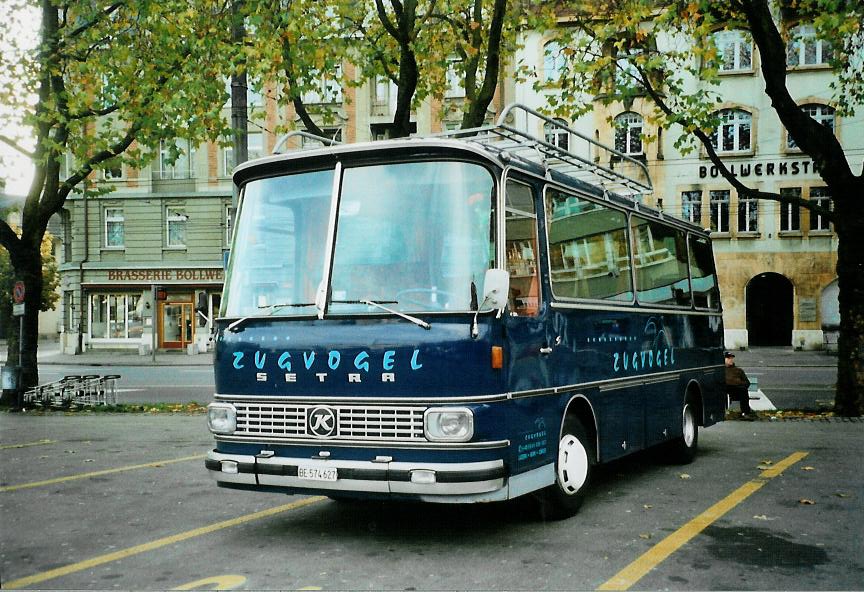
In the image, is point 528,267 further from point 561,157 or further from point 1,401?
point 1,401

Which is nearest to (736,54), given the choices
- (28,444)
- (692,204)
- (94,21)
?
(692,204)

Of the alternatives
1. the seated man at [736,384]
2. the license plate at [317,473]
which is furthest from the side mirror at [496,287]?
the seated man at [736,384]

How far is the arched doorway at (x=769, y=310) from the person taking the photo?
4141 centimetres

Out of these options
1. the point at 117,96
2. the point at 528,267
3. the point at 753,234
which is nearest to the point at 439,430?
the point at 528,267

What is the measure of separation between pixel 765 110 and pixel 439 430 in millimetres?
37618

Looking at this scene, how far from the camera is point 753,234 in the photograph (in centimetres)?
4069

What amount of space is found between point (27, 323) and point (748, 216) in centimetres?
→ 2953

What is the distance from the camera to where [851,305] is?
16.2 metres

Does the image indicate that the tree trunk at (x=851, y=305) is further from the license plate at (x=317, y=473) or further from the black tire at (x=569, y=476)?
the license plate at (x=317, y=473)

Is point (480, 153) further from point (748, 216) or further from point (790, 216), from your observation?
point (790, 216)

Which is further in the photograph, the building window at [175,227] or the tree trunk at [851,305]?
the building window at [175,227]

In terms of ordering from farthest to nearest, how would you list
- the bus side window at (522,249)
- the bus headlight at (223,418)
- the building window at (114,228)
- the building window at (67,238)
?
the building window at (67,238) → the building window at (114,228) → the bus headlight at (223,418) → the bus side window at (522,249)

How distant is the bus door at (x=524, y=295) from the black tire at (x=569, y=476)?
0.71 metres

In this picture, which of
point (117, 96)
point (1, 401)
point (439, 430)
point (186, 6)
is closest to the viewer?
point (439, 430)
